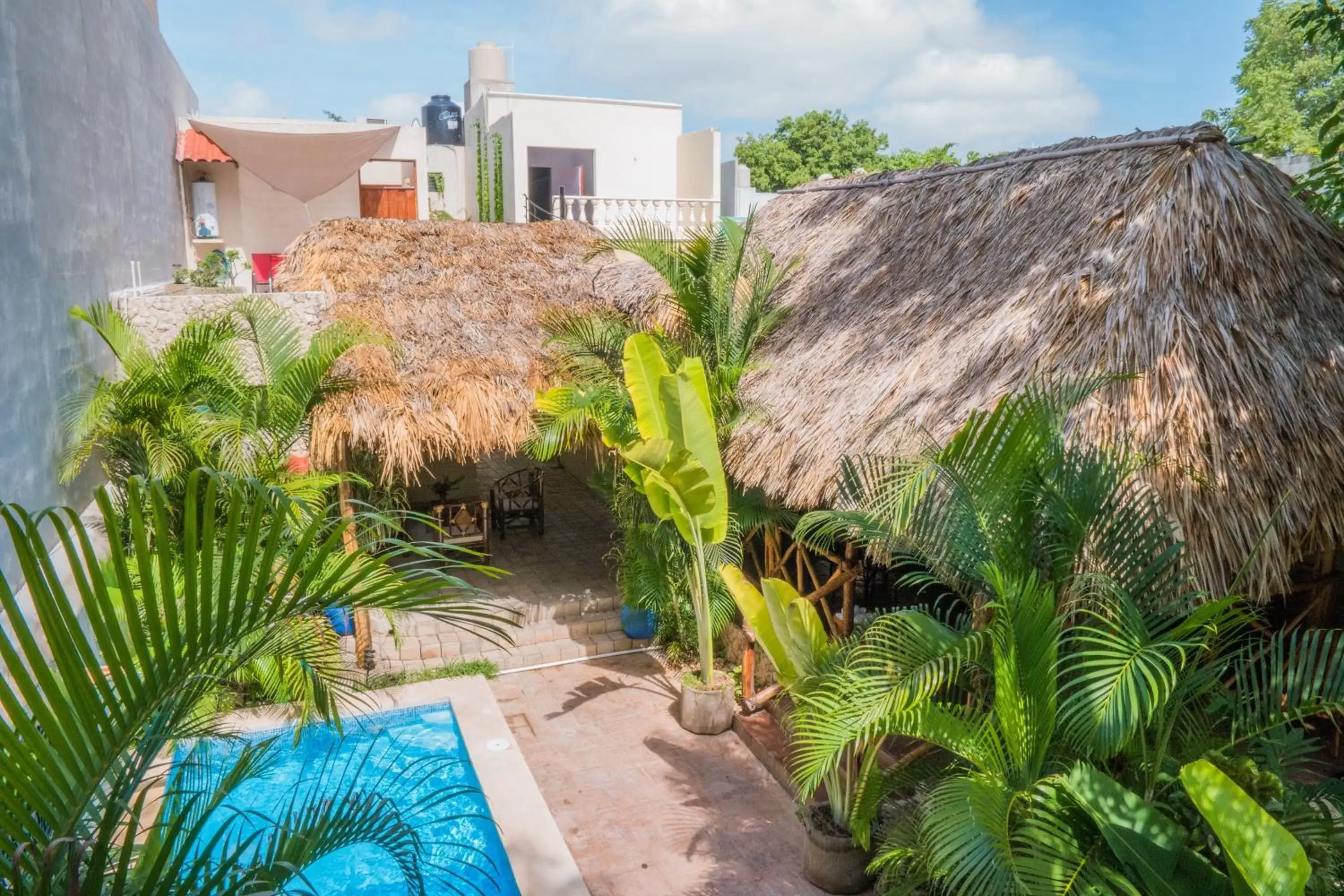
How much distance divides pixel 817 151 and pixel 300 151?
30629 mm

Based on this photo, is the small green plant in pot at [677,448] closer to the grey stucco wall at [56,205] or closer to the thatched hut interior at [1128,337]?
the thatched hut interior at [1128,337]

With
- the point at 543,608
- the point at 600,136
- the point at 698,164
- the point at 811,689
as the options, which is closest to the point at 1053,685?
the point at 811,689

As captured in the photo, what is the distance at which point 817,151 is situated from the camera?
1570 inches

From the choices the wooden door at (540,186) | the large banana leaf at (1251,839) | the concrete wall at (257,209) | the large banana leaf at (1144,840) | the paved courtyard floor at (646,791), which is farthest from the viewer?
the wooden door at (540,186)

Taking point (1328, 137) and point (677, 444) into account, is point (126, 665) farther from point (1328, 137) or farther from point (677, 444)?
point (1328, 137)

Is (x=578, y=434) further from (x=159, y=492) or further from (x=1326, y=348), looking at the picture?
(x=159, y=492)

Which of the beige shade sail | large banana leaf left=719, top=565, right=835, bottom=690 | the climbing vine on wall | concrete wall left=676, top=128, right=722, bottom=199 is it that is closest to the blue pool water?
large banana leaf left=719, top=565, right=835, bottom=690

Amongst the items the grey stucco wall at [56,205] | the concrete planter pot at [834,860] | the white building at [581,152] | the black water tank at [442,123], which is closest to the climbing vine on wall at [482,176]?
the white building at [581,152]

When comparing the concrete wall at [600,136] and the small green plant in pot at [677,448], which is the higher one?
the concrete wall at [600,136]

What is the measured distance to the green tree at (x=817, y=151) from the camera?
A: 3950 centimetres

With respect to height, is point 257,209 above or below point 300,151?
below

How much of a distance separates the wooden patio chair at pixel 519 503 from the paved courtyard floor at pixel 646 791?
9.91ft

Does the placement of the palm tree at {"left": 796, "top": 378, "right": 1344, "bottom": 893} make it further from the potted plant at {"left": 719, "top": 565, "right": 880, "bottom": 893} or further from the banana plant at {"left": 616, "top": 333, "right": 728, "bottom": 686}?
the banana plant at {"left": 616, "top": 333, "right": 728, "bottom": 686}

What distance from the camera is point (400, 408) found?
27.3 feet
